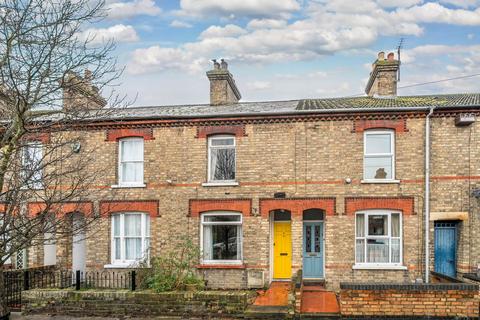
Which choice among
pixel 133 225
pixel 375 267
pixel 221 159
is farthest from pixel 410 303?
Result: pixel 133 225

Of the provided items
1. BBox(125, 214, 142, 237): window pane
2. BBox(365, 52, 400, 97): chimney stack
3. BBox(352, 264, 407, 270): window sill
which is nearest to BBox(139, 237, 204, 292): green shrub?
BBox(125, 214, 142, 237): window pane

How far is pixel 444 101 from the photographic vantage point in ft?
60.8

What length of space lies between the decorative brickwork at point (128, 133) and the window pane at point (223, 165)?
2585 millimetres

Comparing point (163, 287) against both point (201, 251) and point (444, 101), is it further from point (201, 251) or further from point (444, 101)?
point (444, 101)

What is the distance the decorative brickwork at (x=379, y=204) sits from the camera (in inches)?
643

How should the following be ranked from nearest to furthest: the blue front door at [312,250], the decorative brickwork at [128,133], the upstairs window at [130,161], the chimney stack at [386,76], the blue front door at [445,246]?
the blue front door at [445,246]
the blue front door at [312,250]
the decorative brickwork at [128,133]
the upstairs window at [130,161]
the chimney stack at [386,76]

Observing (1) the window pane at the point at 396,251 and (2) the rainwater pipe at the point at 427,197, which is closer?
Answer: (2) the rainwater pipe at the point at 427,197

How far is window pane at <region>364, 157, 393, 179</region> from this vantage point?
1678 centimetres

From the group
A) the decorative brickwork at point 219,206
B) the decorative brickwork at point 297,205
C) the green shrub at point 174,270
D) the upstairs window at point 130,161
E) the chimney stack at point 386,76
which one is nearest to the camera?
the green shrub at point 174,270

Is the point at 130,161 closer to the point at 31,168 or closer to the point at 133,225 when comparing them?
the point at 133,225

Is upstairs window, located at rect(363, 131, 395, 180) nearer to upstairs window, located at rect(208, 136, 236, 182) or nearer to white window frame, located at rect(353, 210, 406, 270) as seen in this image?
white window frame, located at rect(353, 210, 406, 270)

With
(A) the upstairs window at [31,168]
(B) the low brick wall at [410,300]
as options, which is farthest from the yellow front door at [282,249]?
(A) the upstairs window at [31,168]

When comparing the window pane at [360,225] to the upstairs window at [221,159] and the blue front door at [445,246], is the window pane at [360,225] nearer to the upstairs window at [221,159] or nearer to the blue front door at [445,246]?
the blue front door at [445,246]

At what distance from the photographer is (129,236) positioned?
58.7 ft
